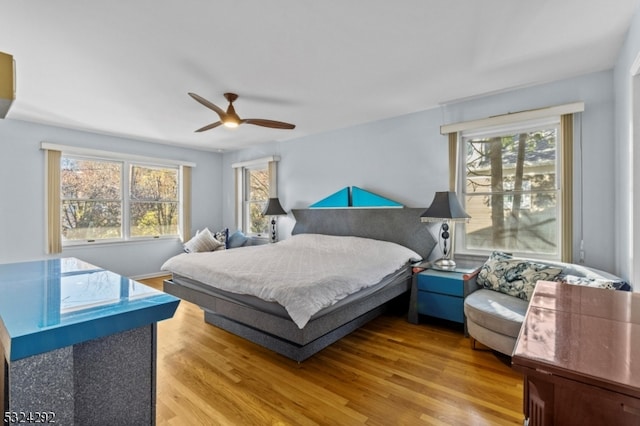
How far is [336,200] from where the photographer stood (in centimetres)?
461

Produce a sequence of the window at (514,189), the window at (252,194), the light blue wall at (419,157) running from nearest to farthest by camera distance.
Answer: the light blue wall at (419,157) < the window at (514,189) < the window at (252,194)

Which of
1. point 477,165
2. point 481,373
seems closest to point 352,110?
point 477,165

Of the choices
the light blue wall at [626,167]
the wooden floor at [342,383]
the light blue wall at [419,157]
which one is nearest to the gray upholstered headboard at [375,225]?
the light blue wall at [419,157]

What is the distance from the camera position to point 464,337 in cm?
→ 292

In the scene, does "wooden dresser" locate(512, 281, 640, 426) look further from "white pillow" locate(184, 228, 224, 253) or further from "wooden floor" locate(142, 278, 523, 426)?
"white pillow" locate(184, 228, 224, 253)

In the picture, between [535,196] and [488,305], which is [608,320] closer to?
[488,305]

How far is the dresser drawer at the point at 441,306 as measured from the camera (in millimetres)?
2973

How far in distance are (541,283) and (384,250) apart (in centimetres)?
180

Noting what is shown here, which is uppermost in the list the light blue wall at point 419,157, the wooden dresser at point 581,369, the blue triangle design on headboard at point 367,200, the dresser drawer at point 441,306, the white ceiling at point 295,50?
the white ceiling at point 295,50

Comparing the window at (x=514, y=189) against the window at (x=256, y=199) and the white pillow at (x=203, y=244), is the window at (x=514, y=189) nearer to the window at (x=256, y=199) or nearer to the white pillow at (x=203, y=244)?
the window at (x=256, y=199)

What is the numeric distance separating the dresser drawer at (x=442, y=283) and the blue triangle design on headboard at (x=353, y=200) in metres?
1.16

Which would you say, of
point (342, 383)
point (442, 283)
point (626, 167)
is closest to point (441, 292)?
→ point (442, 283)

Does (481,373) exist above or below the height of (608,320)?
below

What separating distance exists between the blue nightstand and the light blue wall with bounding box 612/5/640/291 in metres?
1.14
